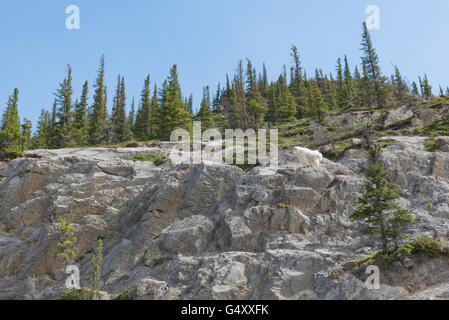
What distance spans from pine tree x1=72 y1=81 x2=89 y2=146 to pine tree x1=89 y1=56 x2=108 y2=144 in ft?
5.63

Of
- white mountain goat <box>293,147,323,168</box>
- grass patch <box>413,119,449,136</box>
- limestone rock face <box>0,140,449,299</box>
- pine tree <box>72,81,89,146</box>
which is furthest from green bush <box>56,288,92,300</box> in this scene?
pine tree <box>72,81,89,146</box>

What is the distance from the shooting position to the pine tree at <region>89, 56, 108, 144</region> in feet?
195

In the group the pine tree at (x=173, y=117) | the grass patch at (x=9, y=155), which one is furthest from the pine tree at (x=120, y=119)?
the grass patch at (x=9, y=155)

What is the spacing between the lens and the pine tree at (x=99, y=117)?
5944 cm

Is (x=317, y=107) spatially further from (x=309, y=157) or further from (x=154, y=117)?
(x=309, y=157)

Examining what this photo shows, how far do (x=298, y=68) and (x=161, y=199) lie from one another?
238ft

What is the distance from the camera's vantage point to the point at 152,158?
32875 millimetres

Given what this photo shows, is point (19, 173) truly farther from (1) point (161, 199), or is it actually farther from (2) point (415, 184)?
(2) point (415, 184)

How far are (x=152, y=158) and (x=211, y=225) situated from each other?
14.5 m

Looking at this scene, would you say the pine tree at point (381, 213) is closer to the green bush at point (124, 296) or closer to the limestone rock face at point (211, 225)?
the limestone rock face at point (211, 225)

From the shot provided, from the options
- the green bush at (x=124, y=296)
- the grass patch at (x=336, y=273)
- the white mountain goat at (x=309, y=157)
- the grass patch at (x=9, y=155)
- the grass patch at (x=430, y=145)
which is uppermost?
the grass patch at (x=9, y=155)

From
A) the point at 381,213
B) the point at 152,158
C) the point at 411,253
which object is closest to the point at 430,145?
the point at 381,213

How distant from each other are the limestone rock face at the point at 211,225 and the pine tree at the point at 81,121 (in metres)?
21.6

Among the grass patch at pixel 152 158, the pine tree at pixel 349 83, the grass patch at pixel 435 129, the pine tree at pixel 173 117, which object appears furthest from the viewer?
the pine tree at pixel 349 83
